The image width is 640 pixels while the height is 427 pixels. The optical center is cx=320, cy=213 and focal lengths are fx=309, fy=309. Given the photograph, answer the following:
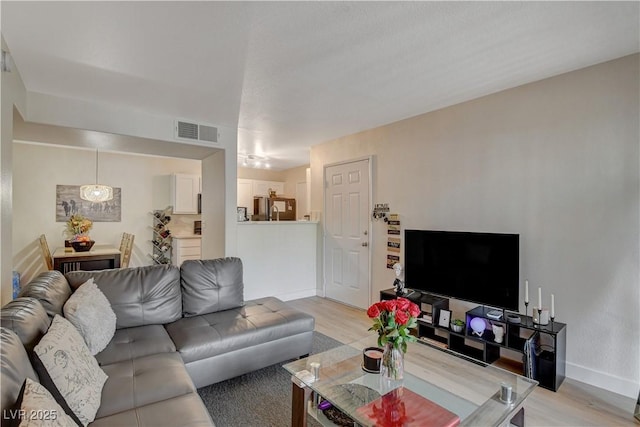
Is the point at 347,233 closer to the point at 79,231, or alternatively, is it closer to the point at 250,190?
the point at 250,190

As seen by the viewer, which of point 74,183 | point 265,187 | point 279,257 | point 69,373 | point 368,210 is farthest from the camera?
point 265,187

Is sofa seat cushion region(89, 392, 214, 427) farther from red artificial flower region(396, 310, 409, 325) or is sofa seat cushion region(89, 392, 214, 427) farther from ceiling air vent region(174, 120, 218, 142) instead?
ceiling air vent region(174, 120, 218, 142)

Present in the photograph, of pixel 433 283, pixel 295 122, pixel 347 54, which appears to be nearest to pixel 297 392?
pixel 433 283

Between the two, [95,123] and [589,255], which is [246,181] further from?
[589,255]

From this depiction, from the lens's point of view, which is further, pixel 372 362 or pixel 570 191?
pixel 570 191

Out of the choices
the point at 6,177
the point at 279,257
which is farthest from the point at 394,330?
the point at 279,257

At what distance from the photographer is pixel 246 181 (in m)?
7.16

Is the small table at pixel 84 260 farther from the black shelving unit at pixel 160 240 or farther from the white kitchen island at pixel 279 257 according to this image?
the white kitchen island at pixel 279 257

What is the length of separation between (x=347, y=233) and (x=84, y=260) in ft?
12.3

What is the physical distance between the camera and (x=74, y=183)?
538cm

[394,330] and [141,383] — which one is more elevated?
[394,330]

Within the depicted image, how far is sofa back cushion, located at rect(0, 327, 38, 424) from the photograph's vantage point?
0.98 m

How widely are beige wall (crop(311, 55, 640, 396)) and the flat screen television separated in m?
0.26

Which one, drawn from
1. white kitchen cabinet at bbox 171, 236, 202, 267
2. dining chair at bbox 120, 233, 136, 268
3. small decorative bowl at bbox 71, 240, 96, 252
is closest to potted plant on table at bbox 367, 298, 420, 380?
small decorative bowl at bbox 71, 240, 96, 252
